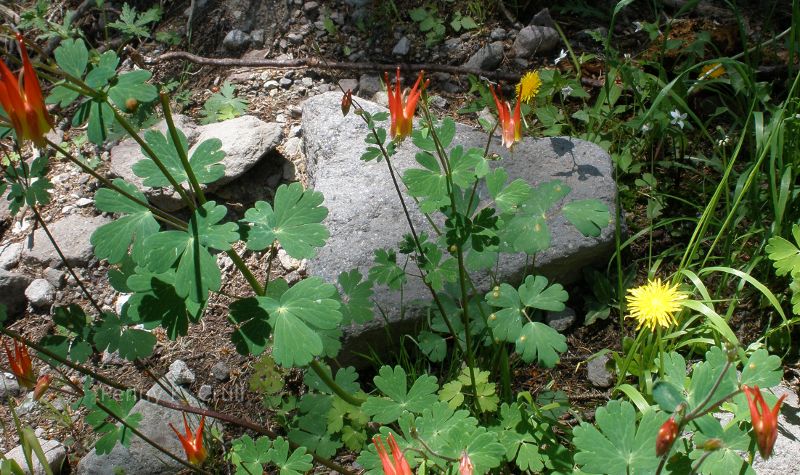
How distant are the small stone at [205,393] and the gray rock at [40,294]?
2.86 feet

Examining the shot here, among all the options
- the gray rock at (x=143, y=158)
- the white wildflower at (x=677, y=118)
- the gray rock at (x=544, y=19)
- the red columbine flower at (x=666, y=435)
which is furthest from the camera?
the gray rock at (x=544, y=19)

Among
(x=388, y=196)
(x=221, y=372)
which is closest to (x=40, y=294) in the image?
(x=221, y=372)

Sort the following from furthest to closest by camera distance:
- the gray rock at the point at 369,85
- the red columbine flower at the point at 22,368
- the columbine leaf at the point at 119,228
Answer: the gray rock at the point at 369,85 < the red columbine flower at the point at 22,368 < the columbine leaf at the point at 119,228

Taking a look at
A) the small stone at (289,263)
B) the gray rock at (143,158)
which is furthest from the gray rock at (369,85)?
the small stone at (289,263)

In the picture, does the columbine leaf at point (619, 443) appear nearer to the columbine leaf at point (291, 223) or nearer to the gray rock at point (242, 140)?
the columbine leaf at point (291, 223)

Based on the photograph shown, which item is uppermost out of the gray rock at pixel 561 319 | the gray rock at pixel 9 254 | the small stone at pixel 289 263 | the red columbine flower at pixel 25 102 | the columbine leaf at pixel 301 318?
the red columbine flower at pixel 25 102

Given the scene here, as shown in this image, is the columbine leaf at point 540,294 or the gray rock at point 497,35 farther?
the gray rock at point 497,35

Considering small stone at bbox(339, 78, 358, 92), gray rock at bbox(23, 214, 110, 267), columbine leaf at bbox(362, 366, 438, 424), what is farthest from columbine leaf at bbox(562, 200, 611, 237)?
gray rock at bbox(23, 214, 110, 267)

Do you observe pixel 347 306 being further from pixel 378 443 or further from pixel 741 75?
pixel 741 75

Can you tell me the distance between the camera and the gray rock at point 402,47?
12.3 feet

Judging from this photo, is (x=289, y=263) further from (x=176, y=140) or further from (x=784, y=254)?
(x=784, y=254)

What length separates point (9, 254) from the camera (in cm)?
317

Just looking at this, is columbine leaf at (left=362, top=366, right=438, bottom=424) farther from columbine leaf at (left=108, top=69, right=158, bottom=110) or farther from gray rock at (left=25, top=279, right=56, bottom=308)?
gray rock at (left=25, top=279, right=56, bottom=308)

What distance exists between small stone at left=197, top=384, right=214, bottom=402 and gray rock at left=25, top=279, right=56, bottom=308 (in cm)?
87
